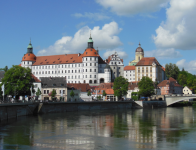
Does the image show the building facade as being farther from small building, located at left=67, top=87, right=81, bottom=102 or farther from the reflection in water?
the reflection in water

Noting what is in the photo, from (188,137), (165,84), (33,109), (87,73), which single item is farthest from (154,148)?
(87,73)

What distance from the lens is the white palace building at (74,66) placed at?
461ft

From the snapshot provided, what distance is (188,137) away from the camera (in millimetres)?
30969

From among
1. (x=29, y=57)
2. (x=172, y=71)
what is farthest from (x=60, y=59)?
(x=172, y=71)

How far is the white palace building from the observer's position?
5527 inches

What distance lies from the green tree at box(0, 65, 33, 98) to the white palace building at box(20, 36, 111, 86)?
258 ft

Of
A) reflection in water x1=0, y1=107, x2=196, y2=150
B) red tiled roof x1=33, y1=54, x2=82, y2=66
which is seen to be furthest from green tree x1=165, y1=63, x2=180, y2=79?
reflection in water x1=0, y1=107, x2=196, y2=150

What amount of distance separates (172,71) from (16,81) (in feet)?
333

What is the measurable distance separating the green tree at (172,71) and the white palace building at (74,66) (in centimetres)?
3011

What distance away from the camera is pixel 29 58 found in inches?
6152

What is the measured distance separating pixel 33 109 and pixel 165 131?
2803 cm

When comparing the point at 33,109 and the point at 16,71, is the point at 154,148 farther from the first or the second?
the point at 16,71

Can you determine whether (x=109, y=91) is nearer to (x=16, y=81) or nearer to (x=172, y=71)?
(x=16, y=81)

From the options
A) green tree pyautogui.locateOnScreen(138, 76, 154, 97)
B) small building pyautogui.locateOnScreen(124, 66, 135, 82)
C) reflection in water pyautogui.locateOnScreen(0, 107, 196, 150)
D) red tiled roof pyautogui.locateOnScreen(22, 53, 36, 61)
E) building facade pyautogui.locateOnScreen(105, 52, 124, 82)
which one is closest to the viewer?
reflection in water pyautogui.locateOnScreen(0, 107, 196, 150)
